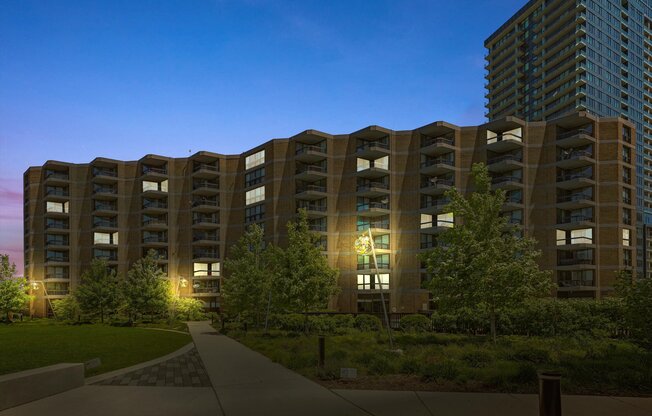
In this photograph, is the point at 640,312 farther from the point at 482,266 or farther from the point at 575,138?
the point at 575,138

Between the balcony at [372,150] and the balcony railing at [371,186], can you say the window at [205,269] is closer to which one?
the balcony railing at [371,186]

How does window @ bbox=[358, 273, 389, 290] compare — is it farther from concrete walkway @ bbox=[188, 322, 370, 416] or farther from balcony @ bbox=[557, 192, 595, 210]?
concrete walkway @ bbox=[188, 322, 370, 416]

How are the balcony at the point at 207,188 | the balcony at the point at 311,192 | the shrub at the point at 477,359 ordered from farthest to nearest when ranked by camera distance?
the balcony at the point at 207,188, the balcony at the point at 311,192, the shrub at the point at 477,359

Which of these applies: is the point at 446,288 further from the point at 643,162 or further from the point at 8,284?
the point at 643,162

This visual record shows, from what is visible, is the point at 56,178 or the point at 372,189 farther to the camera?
the point at 56,178

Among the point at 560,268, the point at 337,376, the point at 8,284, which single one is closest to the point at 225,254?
the point at 8,284

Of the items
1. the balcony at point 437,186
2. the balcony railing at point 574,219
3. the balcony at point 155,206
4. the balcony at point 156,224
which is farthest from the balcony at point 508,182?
the balcony at point 155,206

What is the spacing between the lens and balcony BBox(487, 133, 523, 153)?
176 ft

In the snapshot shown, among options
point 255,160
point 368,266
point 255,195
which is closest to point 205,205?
point 255,195

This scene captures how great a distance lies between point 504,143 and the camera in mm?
53656

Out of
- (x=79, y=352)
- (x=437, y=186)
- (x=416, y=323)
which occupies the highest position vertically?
(x=437, y=186)

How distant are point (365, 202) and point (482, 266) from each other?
37.5m

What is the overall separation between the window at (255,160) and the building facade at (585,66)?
72965 millimetres

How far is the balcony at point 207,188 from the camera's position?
7025cm
